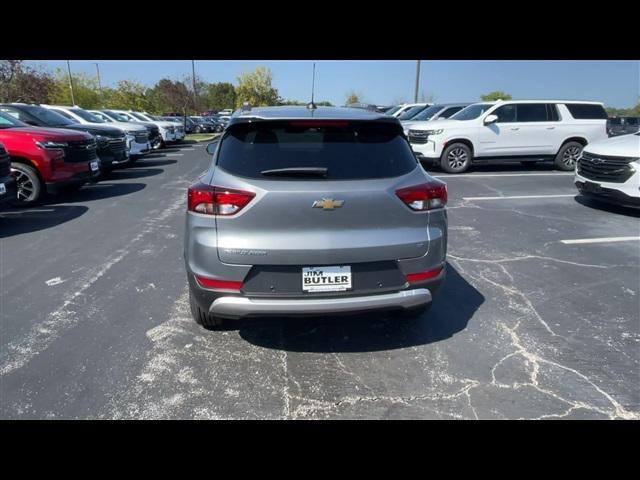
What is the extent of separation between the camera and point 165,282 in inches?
168

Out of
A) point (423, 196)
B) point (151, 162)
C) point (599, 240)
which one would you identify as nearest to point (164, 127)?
point (151, 162)

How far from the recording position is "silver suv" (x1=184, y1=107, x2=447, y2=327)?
2600mm

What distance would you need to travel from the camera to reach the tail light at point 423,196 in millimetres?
2750

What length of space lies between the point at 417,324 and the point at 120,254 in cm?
379

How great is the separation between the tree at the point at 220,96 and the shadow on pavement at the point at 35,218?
6884 cm

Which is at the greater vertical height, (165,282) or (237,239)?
(237,239)

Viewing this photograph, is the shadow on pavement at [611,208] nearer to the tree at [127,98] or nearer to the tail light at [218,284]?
the tail light at [218,284]

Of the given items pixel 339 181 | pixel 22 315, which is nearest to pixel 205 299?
pixel 339 181

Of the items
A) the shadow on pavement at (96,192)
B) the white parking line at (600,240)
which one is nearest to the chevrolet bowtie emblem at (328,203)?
the white parking line at (600,240)

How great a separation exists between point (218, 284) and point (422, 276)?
142 centimetres

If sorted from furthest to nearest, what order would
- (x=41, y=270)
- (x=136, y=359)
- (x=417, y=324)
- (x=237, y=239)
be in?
(x=41, y=270)
(x=417, y=324)
(x=136, y=359)
(x=237, y=239)

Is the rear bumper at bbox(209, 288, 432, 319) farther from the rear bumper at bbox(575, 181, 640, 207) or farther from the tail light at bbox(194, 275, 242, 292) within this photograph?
the rear bumper at bbox(575, 181, 640, 207)
